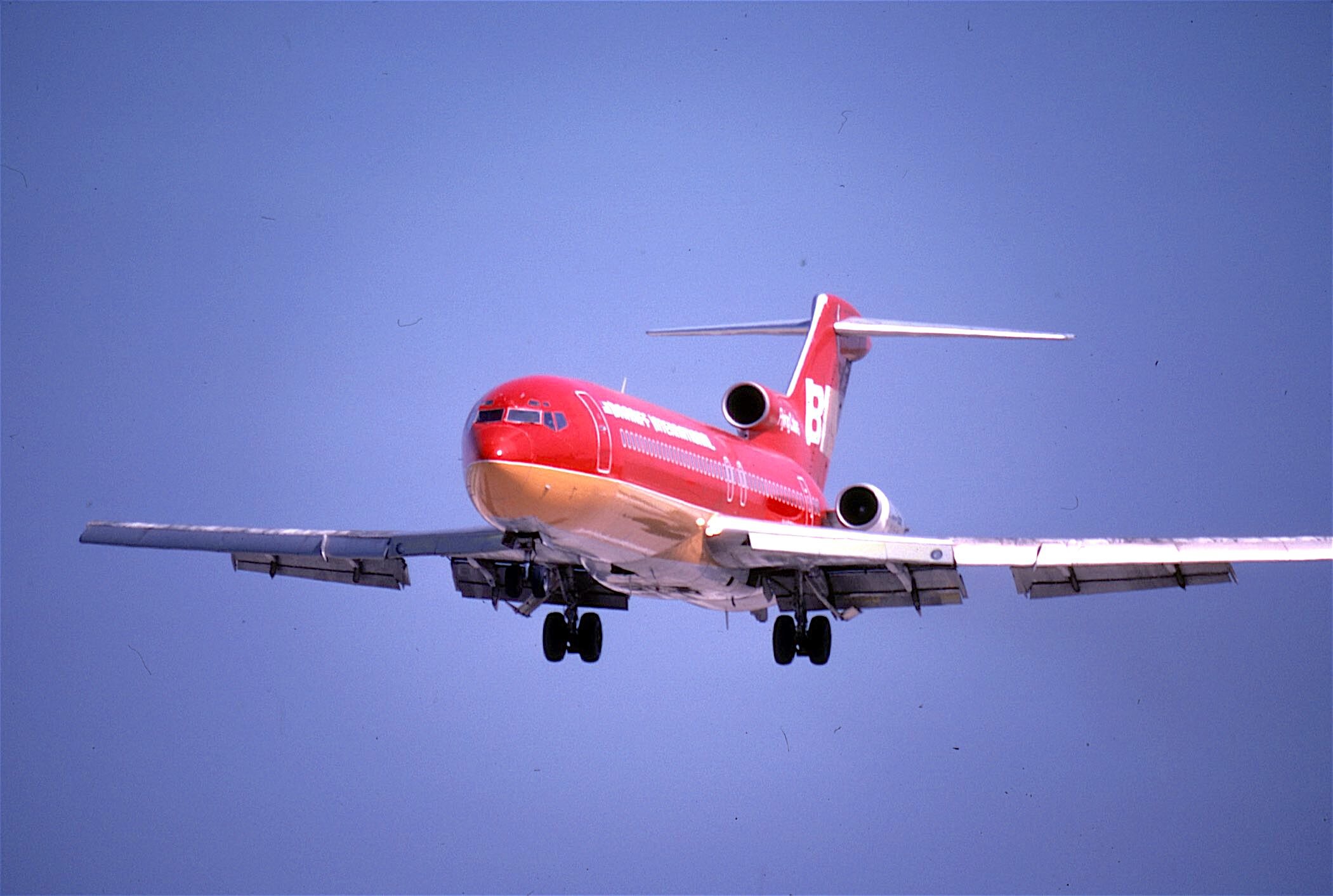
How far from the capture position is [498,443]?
21.7 metres

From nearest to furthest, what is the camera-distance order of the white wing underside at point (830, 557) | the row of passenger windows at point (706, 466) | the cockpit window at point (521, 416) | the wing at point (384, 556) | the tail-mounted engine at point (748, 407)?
the cockpit window at point (521, 416) → the row of passenger windows at point (706, 466) → the white wing underside at point (830, 557) → the wing at point (384, 556) → the tail-mounted engine at point (748, 407)

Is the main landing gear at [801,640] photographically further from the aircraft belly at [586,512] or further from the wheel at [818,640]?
the aircraft belly at [586,512]

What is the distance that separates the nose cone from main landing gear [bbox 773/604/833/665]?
792 centimetres

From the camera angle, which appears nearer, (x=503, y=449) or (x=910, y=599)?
(x=503, y=449)

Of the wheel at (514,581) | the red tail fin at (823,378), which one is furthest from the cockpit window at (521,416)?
the red tail fin at (823,378)

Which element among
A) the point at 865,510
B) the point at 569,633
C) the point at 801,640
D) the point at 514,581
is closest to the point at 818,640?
the point at 801,640

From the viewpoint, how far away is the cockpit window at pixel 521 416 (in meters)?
22.0

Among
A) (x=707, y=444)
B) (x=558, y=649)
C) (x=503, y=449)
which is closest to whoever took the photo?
(x=503, y=449)

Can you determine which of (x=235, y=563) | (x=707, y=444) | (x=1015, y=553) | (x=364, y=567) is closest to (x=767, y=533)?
(x=707, y=444)

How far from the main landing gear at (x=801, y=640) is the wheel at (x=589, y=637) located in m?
2.83

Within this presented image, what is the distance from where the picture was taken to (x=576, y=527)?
903 inches

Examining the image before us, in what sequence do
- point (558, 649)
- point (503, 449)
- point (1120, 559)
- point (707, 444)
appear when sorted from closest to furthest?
1. point (503, 449)
2. point (1120, 559)
3. point (707, 444)
4. point (558, 649)

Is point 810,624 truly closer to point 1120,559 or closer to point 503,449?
point 1120,559

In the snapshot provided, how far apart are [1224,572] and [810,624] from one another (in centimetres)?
657
